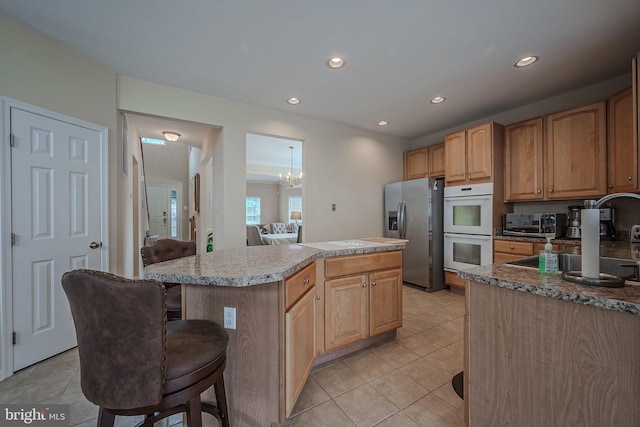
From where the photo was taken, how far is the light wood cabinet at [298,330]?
1.35m

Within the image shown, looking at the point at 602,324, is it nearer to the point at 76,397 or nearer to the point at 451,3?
the point at 451,3

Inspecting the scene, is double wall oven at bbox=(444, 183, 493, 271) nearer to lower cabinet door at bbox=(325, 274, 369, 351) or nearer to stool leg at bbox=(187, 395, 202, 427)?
lower cabinet door at bbox=(325, 274, 369, 351)

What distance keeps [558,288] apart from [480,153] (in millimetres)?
2832

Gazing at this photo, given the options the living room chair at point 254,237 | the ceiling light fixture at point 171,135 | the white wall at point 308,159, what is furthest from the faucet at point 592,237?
the living room chair at point 254,237

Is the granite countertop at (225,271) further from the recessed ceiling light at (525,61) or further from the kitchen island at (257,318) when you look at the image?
the recessed ceiling light at (525,61)

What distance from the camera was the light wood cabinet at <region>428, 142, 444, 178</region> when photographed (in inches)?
160

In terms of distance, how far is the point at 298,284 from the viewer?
1.53 metres

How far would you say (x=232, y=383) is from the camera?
1.31 m

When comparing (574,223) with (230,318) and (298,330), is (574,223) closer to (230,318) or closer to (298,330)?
(298,330)

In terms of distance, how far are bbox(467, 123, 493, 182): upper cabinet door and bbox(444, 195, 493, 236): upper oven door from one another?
29 cm

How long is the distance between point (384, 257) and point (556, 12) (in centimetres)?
210

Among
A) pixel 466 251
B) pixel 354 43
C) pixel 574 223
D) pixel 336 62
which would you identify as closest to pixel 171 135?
pixel 336 62

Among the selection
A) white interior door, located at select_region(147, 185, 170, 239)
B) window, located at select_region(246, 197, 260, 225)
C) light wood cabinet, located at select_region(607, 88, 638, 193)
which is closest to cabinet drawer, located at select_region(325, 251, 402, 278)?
light wood cabinet, located at select_region(607, 88, 638, 193)

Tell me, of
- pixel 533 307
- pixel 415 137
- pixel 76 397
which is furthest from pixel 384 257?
pixel 415 137
